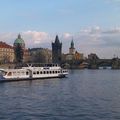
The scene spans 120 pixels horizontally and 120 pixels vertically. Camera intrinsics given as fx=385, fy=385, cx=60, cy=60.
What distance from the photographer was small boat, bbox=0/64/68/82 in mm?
71750

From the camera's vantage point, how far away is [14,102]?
3822cm

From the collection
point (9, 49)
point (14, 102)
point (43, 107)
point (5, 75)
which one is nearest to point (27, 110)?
point (43, 107)

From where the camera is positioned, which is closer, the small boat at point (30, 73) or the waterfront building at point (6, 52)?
the small boat at point (30, 73)

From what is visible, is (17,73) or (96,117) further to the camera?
(17,73)

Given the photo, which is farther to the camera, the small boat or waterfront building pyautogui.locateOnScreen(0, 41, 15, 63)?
waterfront building pyautogui.locateOnScreen(0, 41, 15, 63)

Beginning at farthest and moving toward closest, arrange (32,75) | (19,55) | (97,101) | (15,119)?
(19,55), (32,75), (97,101), (15,119)

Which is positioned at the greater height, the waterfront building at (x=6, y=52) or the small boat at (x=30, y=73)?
the waterfront building at (x=6, y=52)

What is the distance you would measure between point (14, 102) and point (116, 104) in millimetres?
10008

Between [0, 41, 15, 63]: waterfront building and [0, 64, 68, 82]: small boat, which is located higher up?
[0, 41, 15, 63]: waterfront building

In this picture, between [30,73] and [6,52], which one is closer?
[30,73]

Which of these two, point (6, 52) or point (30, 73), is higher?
point (6, 52)

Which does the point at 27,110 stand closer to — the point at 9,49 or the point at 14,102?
the point at 14,102

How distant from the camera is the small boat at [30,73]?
71.8 metres

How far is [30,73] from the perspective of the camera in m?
77.5
